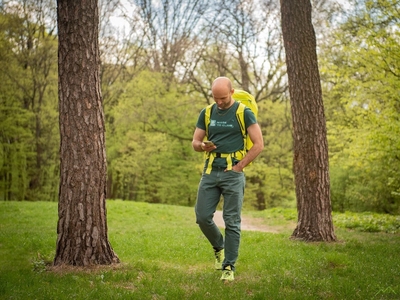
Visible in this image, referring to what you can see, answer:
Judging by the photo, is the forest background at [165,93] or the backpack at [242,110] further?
the forest background at [165,93]

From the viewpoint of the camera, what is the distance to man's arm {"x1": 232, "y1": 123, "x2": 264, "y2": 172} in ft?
17.6

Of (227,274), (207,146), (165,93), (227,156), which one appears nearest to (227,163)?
(227,156)

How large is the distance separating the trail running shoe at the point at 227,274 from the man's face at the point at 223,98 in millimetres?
2066

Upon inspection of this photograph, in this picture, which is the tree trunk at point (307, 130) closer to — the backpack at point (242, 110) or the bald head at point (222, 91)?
the backpack at point (242, 110)

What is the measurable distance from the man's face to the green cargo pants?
2.73 feet

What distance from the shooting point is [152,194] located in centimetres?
3350

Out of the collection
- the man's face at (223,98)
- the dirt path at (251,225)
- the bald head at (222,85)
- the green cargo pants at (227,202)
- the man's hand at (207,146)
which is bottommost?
the dirt path at (251,225)

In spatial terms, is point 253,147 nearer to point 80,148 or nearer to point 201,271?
point 201,271

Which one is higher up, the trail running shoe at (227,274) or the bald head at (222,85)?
the bald head at (222,85)

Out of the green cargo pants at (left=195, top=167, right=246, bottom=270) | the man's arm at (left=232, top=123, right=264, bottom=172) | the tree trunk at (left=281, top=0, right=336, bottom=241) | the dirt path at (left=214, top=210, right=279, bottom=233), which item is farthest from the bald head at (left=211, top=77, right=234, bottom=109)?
the dirt path at (left=214, top=210, right=279, bottom=233)

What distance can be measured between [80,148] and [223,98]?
2.15 meters

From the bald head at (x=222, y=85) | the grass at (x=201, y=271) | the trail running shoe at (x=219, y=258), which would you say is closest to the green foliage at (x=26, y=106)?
the grass at (x=201, y=271)

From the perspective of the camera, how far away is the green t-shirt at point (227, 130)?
547 centimetres

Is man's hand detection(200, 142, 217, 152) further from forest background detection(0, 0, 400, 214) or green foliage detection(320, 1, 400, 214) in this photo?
forest background detection(0, 0, 400, 214)
